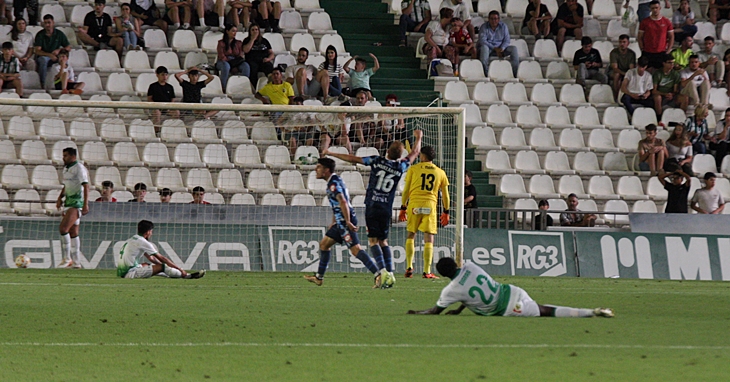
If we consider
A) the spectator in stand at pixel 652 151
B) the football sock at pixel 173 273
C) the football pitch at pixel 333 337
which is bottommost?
the football pitch at pixel 333 337

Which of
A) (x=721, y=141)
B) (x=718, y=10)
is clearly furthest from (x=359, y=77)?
(x=718, y=10)

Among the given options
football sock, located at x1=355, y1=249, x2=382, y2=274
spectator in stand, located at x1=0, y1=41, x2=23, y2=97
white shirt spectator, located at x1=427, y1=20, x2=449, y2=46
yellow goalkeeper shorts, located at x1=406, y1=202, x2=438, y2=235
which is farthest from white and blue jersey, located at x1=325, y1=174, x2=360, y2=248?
white shirt spectator, located at x1=427, y1=20, x2=449, y2=46

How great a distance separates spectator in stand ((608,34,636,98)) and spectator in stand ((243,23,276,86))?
25.9 feet

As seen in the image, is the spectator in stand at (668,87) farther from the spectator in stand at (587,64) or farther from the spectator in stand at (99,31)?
the spectator in stand at (99,31)

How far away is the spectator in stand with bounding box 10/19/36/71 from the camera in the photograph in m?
21.2

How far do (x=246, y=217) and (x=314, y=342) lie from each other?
10.7m

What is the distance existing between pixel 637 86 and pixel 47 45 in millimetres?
12825

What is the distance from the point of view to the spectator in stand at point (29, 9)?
72.8 feet

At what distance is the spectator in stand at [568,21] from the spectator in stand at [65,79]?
11077 millimetres

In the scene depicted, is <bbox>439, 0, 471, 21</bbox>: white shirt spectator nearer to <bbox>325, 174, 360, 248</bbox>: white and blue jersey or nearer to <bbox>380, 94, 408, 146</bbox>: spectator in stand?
<bbox>380, 94, 408, 146</bbox>: spectator in stand

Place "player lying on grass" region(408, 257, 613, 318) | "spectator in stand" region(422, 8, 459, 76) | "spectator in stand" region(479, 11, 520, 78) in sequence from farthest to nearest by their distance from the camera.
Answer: "spectator in stand" region(479, 11, 520, 78) < "spectator in stand" region(422, 8, 459, 76) < "player lying on grass" region(408, 257, 613, 318)

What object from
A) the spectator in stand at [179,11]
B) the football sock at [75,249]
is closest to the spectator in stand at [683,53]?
the spectator in stand at [179,11]

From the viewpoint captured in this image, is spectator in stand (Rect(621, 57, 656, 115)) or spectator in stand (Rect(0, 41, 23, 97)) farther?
spectator in stand (Rect(621, 57, 656, 115))

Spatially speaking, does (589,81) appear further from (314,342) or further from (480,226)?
(314,342)
